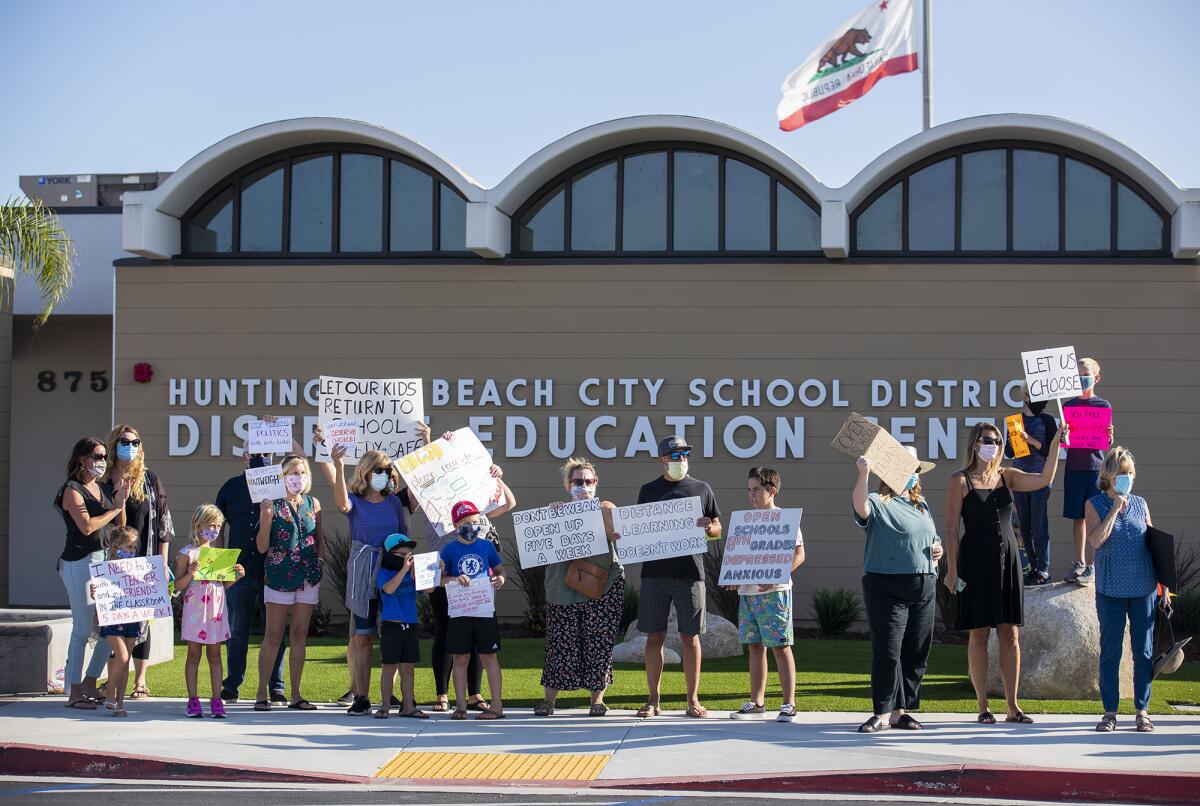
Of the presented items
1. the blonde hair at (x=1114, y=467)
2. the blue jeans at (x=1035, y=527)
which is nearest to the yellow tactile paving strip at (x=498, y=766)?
the blonde hair at (x=1114, y=467)

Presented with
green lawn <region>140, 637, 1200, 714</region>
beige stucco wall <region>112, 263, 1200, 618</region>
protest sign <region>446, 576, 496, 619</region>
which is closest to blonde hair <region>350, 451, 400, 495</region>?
protest sign <region>446, 576, 496, 619</region>

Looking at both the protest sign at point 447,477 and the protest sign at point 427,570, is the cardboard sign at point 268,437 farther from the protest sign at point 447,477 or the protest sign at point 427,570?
the protest sign at point 427,570

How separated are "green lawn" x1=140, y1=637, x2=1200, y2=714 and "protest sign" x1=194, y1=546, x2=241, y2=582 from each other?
1.60 m

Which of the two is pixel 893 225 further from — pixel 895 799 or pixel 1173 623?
pixel 895 799

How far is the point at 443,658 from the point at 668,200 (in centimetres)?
793

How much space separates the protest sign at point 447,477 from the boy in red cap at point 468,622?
0.37m

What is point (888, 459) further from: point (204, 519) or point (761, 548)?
point (204, 519)

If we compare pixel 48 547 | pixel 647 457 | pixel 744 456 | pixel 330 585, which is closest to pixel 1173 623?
pixel 744 456

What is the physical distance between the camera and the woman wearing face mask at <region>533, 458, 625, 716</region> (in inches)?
405

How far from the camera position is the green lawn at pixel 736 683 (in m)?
10.8

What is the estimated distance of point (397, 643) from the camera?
395 inches

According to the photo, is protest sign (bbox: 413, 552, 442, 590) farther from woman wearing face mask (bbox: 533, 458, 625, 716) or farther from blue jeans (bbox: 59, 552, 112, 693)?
blue jeans (bbox: 59, 552, 112, 693)

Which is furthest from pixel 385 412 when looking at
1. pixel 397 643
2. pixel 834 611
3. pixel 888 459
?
pixel 834 611

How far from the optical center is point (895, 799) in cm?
772
